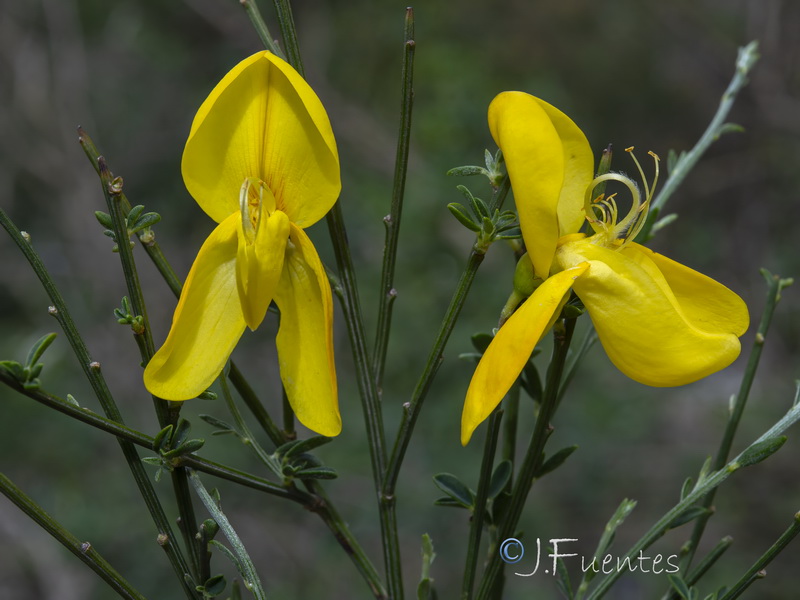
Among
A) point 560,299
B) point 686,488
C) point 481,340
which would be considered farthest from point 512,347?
point 686,488

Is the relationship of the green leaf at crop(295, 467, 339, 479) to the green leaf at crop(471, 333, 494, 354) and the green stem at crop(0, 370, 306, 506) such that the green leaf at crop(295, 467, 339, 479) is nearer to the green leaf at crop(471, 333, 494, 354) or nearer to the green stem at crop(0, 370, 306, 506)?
the green stem at crop(0, 370, 306, 506)

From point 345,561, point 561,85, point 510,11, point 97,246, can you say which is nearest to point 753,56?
point 345,561

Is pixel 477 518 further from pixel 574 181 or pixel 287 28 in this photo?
pixel 287 28

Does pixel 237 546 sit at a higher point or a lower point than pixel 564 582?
higher

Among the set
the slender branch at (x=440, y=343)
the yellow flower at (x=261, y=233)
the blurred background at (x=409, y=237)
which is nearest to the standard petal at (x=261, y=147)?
the yellow flower at (x=261, y=233)

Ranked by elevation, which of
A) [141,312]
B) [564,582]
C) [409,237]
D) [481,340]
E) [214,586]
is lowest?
[409,237]

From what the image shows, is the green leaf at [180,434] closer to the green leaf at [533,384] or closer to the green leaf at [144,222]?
the green leaf at [144,222]

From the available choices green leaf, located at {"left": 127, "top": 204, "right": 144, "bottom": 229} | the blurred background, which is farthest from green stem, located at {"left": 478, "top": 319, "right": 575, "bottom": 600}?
the blurred background
